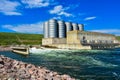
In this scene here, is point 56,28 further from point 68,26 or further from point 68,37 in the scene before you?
point 68,37

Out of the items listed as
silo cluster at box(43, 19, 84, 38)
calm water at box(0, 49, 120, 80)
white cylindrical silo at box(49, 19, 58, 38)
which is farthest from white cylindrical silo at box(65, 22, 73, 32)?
calm water at box(0, 49, 120, 80)

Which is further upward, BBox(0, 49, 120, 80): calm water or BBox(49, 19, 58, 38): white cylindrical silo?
BBox(49, 19, 58, 38): white cylindrical silo

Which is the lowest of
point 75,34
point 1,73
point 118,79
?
point 118,79

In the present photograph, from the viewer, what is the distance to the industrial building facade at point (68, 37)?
127150 mm

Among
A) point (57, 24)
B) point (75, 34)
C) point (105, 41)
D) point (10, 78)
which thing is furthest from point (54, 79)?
point (105, 41)

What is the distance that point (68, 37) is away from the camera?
133 metres

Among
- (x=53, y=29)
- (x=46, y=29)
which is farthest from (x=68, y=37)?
(x=46, y=29)

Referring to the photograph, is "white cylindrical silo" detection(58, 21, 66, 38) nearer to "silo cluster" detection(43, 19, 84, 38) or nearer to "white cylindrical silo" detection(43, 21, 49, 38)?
"silo cluster" detection(43, 19, 84, 38)

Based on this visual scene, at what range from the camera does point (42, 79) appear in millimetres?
17438

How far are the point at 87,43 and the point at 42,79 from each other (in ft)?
372

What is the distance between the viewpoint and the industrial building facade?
A: 127150 millimetres

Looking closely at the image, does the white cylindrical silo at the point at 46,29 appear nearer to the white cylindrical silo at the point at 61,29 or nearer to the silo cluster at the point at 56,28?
the silo cluster at the point at 56,28

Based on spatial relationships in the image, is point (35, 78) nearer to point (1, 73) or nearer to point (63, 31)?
point (1, 73)

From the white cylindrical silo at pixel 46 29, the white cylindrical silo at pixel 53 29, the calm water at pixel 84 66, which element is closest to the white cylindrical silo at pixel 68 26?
the white cylindrical silo at pixel 53 29
